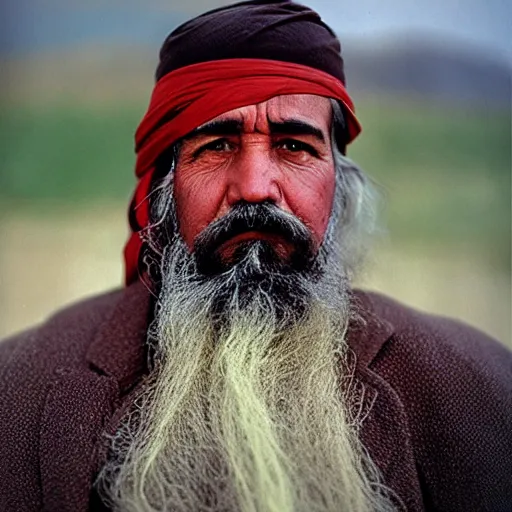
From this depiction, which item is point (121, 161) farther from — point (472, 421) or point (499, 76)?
point (472, 421)

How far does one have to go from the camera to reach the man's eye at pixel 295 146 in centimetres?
168

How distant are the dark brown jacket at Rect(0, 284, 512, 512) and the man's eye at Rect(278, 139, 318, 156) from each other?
41 cm

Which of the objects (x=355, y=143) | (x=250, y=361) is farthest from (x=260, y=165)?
(x=355, y=143)

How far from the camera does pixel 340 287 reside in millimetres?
1776

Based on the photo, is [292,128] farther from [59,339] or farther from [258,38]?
[59,339]

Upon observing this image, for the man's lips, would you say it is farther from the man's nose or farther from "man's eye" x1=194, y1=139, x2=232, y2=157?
"man's eye" x1=194, y1=139, x2=232, y2=157

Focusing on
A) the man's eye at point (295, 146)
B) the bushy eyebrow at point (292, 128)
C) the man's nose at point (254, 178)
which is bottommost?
the man's nose at point (254, 178)

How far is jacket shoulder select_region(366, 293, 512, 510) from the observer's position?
64.6 inches

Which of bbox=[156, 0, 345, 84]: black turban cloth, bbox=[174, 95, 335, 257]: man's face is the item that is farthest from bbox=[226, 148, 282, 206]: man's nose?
bbox=[156, 0, 345, 84]: black turban cloth

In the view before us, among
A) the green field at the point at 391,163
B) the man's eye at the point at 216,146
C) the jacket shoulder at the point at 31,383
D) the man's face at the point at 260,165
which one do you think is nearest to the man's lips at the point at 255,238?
the man's face at the point at 260,165

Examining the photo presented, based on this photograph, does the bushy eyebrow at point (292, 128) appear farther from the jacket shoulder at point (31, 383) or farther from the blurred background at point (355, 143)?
the jacket shoulder at point (31, 383)

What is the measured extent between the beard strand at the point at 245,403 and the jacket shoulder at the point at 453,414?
162 mm

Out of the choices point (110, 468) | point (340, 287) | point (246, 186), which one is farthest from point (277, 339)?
point (110, 468)

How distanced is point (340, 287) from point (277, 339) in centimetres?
23
